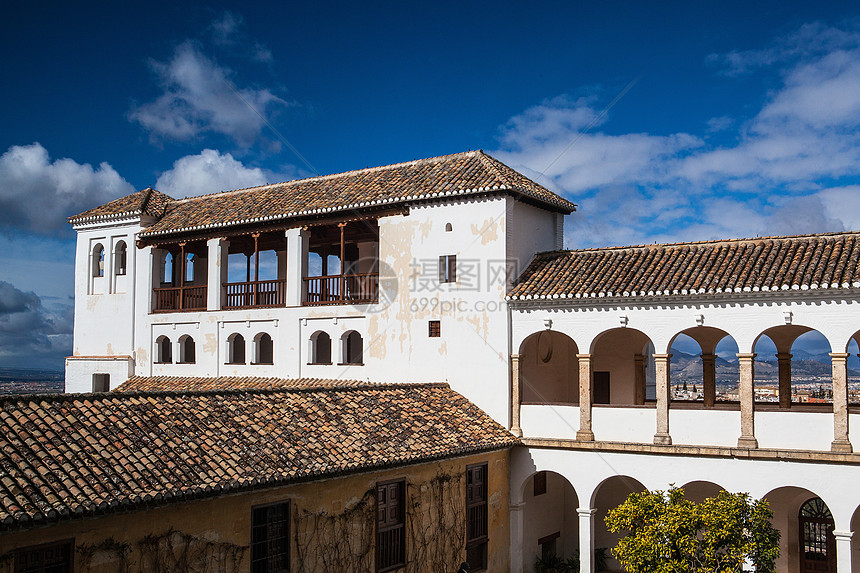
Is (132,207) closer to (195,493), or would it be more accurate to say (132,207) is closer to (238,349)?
(238,349)

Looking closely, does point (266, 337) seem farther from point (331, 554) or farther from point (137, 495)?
point (137, 495)

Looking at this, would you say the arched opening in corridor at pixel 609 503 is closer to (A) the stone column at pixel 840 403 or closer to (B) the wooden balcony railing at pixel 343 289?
(A) the stone column at pixel 840 403

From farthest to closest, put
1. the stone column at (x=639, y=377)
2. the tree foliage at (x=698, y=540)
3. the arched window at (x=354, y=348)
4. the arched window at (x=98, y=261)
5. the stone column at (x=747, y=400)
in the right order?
the arched window at (x=98, y=261)
the arched window at (x=354, y=348)
the stone column at (x=639, y=377)
the stone column at (x=747, y=400)
the tree foliage at (x=698, y=540)

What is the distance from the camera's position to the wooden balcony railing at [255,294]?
26.6 metres

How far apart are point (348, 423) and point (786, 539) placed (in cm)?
1293

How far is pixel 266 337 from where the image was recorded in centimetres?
2789

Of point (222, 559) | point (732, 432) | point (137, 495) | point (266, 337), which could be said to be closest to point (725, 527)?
point (732, 432)

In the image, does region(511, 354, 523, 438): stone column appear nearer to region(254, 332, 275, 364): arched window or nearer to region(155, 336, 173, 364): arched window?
region(254, 332, 275, 364): arched window

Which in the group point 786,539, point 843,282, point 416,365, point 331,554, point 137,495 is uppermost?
point 843,282

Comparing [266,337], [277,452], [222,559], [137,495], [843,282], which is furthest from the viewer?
[266,337]

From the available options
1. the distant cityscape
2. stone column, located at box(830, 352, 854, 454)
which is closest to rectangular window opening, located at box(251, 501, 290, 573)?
the distant cityscape

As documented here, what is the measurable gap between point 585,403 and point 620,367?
448 centimetres

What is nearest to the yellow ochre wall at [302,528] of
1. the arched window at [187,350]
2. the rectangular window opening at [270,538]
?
the rectangular window opening at [270,538]

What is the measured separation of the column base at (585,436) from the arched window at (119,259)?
60.6ft
